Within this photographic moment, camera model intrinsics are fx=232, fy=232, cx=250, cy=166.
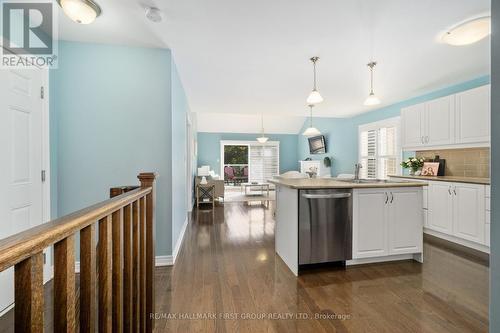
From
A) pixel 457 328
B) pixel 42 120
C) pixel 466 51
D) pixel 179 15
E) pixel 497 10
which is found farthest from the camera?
pixel 466 51

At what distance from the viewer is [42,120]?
7.42ft

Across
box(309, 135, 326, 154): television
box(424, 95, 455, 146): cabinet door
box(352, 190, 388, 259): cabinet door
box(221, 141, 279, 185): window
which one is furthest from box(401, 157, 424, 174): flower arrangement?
box(221, 141, 279, 185): window

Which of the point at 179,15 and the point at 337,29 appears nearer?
the point at 179,15

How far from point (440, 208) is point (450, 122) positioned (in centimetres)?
131

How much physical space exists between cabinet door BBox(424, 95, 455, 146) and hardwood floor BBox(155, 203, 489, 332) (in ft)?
5.53

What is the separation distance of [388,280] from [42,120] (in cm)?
378

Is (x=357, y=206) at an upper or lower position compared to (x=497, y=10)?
lower

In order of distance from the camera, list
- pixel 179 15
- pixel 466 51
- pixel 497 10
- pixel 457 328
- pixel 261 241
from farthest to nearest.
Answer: pixel 261 241, pixel 466 51, pixel 179 15, pixel 457 328, pixel 497 10

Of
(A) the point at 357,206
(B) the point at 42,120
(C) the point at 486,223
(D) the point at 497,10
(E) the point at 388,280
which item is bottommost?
(E) the point at 388,280

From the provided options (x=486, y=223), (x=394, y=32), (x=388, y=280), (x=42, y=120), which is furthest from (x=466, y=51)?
(x=42, y=120)

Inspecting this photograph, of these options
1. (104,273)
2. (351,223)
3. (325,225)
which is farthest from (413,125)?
(104,273)

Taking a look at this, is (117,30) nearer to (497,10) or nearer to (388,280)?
(497,10)

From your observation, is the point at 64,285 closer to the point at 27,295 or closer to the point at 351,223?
the point at 27,295

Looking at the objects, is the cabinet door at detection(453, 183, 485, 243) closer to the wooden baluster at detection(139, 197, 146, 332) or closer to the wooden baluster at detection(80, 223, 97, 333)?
the wooden baluster at detection(139, 197, 146, 332)
